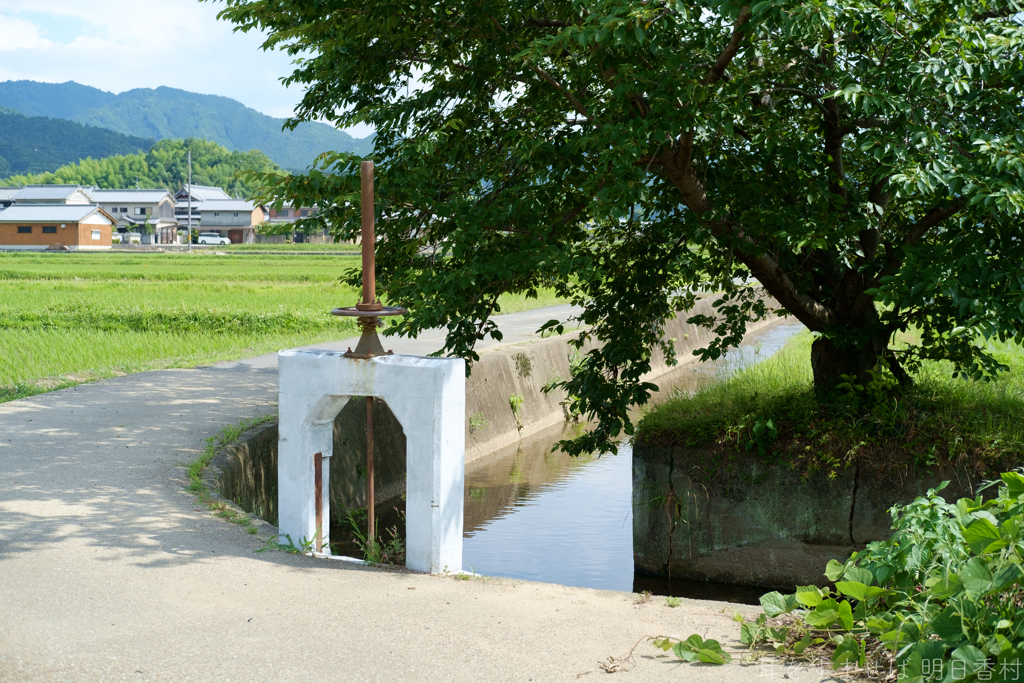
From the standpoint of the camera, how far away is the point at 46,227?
59.7 metres

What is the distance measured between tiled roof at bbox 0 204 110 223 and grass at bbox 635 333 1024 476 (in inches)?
2373

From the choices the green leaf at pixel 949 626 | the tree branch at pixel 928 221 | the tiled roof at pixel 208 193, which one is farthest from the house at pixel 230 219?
the green leaf at pixel 949 626

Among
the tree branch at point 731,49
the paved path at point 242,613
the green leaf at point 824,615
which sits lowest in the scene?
the paved path at point 242,613

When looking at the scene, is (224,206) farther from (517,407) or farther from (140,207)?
(517,407)

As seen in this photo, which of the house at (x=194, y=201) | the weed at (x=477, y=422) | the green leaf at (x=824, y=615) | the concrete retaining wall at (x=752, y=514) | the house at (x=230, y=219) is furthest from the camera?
the house at (x=194, y=201)

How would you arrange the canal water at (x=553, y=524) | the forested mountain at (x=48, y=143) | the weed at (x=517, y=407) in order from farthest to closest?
the forested mountain at (x=48, y=143) → the weed at (x=517, y=407) → the canal water at (x=553, y=524)

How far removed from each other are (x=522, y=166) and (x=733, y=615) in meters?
3.79

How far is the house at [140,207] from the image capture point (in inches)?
3226

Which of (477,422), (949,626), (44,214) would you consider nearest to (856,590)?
(949,626)

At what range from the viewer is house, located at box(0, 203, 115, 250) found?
58.9 metres

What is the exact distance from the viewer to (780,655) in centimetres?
339

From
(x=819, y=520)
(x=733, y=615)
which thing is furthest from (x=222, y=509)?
(x=819, y=520)

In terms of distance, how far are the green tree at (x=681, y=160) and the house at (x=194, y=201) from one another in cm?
7994

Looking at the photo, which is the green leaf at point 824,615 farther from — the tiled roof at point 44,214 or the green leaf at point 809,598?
the tiled roof at point 44,214
